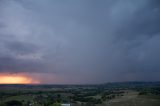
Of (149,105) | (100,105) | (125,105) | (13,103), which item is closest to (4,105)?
(13,103)

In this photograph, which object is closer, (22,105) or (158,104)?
(158,104)

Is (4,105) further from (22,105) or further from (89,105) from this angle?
(89,105)

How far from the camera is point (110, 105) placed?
414ft

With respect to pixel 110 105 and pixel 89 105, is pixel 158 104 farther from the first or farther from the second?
pixel 89 105

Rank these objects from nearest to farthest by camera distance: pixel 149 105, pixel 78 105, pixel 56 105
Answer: pixel 56 105 < pixel 149 105 < pixel 78 105

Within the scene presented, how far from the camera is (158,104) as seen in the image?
385 ft

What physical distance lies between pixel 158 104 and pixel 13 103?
77299 mm

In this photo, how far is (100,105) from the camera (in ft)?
430

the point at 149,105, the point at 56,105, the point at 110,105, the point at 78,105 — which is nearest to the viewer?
the point at 56,105

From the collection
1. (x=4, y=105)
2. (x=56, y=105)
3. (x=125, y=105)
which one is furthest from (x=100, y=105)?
(x=4, y=105)

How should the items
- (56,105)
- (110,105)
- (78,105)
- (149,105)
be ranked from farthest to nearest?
(78,105), (110,105), (149,105), (56,105)

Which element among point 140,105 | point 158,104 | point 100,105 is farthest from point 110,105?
point 158,104

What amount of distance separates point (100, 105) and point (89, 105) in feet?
23.6

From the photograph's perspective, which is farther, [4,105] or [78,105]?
[78,105]
